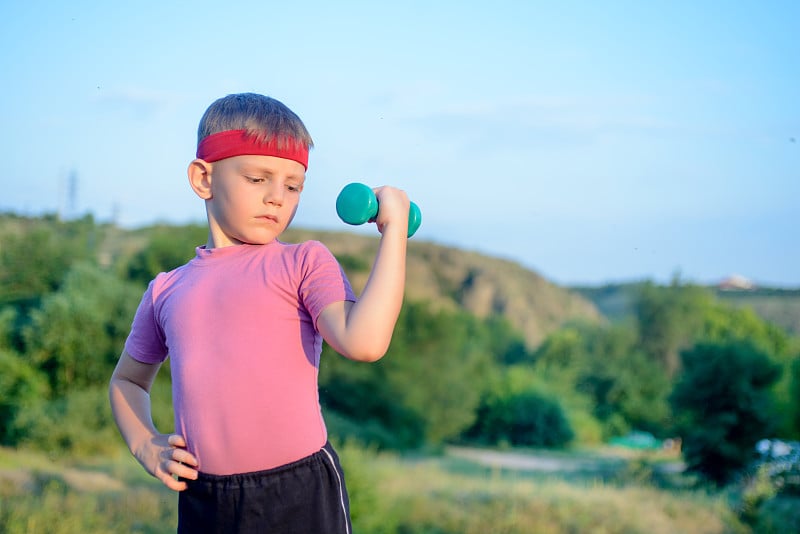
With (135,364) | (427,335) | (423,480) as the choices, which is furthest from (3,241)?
(135,364)

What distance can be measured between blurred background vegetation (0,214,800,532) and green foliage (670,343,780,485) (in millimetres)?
43

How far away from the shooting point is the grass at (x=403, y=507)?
7715 millimetres

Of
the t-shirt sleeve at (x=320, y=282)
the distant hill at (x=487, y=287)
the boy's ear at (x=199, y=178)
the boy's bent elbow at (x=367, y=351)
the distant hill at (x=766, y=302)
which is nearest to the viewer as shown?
the boy's bent elbow at (x=367, y=351)

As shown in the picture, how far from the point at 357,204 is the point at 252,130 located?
294 mm

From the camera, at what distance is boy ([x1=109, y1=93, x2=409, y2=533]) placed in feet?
5.62

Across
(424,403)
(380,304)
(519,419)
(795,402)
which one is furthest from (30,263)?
(519,419)

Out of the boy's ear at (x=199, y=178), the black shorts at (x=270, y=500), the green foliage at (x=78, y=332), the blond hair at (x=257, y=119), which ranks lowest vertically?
the green foliage at (x=78, y=332)

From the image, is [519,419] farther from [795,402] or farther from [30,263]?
[30,263]

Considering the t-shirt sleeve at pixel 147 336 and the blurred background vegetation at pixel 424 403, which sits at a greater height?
the t-shirt sleeve at pixel 147 336

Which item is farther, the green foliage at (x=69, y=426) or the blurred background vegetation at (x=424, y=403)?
the green foliage at (x=69, y=426)

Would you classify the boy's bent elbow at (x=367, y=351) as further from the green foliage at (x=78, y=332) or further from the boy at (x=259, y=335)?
the green foliage at (x=78, y=332)

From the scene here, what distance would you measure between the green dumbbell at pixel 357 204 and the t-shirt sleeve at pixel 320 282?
0.10 m

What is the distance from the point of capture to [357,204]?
5.62 ft

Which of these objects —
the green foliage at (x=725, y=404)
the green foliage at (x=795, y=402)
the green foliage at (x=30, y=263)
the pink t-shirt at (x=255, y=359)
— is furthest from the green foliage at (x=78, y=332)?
the pink t-shirt at (x=255, y=359)
